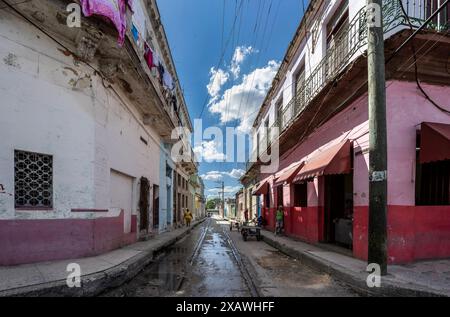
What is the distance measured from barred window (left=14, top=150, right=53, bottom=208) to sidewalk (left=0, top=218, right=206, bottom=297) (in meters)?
1.29

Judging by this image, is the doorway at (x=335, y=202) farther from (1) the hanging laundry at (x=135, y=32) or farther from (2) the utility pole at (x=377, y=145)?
(1) the hanging laundry at (x=135, y=32)

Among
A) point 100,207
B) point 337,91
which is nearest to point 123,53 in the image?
point 100,207

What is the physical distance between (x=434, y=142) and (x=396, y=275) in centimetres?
288

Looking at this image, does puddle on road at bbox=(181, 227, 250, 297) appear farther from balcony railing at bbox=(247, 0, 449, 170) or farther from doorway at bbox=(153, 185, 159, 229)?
doorway at bbox=(153, 185, 159, 229)

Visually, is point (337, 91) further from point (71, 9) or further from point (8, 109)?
point (8, 109)

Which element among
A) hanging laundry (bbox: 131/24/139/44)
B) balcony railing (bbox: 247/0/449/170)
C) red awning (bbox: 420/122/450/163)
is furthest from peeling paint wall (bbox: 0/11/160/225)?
red awning (bbox: 420/122/450/163)

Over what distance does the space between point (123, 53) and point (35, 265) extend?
518cm

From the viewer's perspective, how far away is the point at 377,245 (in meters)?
6.09

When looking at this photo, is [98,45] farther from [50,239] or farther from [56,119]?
[50,239]

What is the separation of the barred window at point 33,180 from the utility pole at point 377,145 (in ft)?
21.6

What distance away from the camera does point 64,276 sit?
5562 millimetres

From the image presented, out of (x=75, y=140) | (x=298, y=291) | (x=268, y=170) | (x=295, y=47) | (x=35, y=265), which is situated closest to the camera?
(x=298, y=291)

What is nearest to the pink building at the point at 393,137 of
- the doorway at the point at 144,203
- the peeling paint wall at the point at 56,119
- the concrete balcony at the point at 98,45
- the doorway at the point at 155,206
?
the concrete balcony at the point at 98,45
